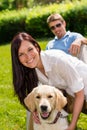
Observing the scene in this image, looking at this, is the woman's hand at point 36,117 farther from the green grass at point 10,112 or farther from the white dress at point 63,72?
the green grass at point 10,112

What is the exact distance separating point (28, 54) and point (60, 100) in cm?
58

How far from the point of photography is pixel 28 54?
4.60 m

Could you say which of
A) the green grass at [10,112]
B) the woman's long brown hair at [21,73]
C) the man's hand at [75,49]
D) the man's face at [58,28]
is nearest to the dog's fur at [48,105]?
the woman's long brown hair at [21,73]

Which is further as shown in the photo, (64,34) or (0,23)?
(0,23)

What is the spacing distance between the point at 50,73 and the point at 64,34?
223 centimetres

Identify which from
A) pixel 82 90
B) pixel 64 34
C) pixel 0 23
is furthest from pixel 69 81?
pixel 0 23

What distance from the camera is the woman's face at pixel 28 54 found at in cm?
459

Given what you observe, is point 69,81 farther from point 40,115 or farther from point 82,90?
point 40,115

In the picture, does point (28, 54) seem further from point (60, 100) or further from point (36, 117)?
point (36, 117)

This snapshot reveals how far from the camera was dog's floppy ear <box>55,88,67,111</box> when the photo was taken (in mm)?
4484

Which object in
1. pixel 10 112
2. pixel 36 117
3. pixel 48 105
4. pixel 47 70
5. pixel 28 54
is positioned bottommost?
pixel 10 112

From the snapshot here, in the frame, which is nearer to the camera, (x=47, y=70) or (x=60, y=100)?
(x=60, y=100)

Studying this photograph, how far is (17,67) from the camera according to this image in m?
4.74

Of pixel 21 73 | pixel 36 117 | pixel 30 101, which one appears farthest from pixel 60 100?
pixel 21 73
